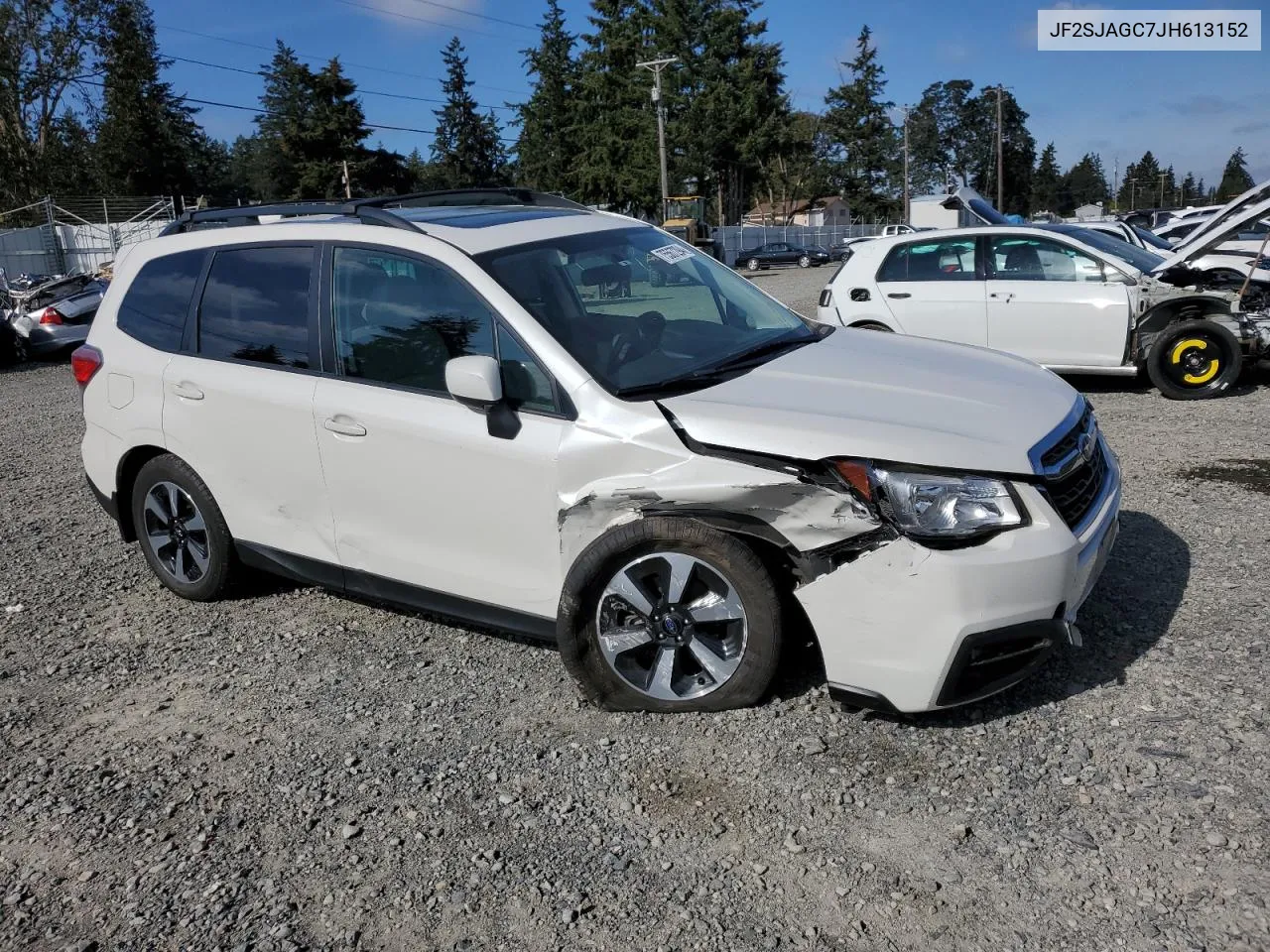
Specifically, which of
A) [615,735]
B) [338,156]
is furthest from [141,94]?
[615,735]

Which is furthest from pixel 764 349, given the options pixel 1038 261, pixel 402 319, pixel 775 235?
pixel 775 235

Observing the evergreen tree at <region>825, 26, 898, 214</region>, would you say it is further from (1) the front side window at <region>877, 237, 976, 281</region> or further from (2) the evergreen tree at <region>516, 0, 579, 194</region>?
(1) the front side window at <region>877, 237, 976, 281</region>

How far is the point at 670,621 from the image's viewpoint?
3.49 metres

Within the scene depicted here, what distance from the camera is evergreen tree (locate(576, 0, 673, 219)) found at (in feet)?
213

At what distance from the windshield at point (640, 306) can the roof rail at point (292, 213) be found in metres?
0.57

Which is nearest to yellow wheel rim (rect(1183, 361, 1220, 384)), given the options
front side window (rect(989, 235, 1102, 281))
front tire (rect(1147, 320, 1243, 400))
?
front tire (rect(1147, 320, 1243, 400))

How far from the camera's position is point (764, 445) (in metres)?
3.30

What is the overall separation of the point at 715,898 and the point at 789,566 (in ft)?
3.61

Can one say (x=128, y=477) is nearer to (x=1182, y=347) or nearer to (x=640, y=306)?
(x=640, y=306)

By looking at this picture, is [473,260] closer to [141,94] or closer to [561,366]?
[561,366]

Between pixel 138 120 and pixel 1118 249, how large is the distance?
7052cm

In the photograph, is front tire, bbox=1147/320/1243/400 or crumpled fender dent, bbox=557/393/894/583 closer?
crumpled fender dent, bbox=557/393/894/583

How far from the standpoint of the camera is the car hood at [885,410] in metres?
3.22

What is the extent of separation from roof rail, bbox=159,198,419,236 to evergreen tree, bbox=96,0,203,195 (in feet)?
211
